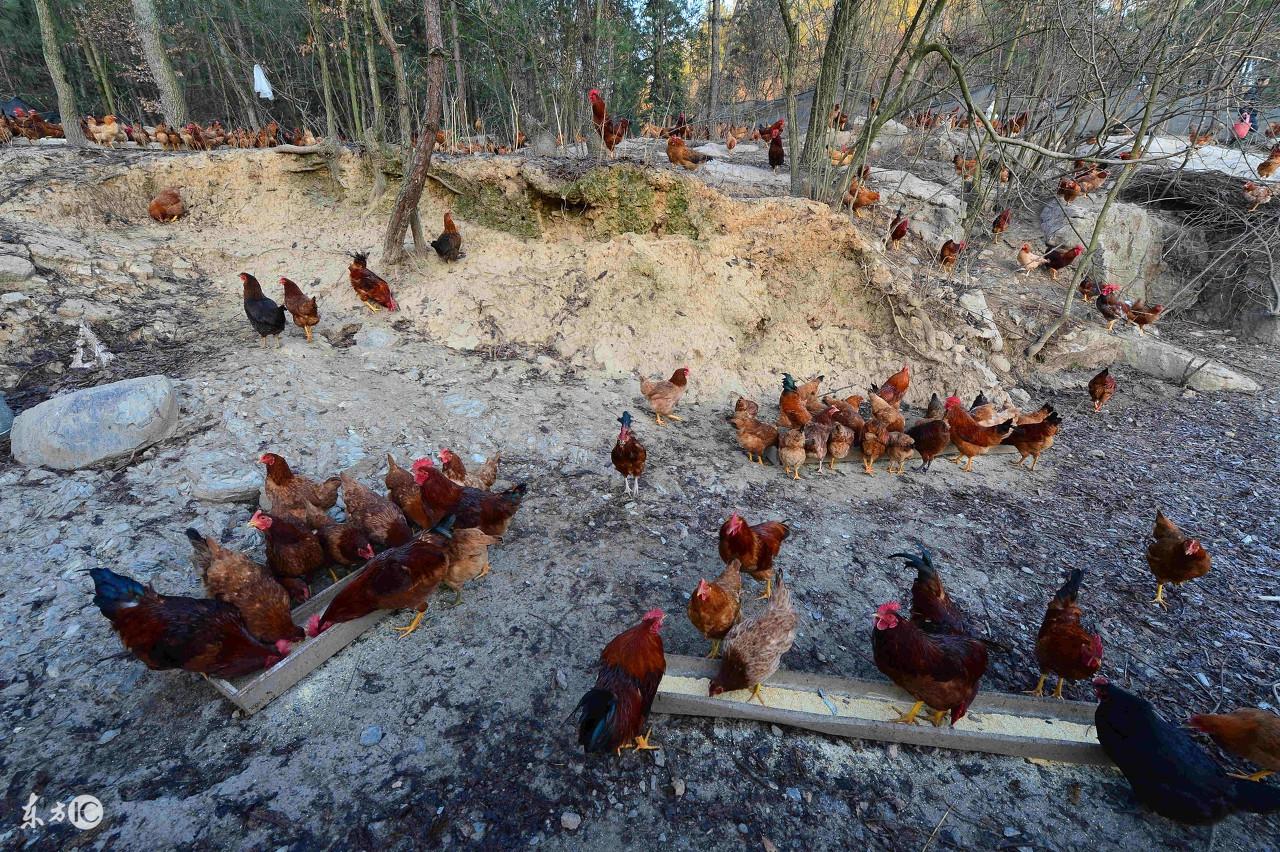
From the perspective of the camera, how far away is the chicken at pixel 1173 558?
4.17m

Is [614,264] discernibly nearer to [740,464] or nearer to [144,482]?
[740,464]

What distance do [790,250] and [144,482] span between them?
27.7 ft

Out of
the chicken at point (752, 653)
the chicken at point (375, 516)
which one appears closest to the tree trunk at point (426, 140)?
the chicken at point (375, 516)

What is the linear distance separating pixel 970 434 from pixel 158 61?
55.9ft

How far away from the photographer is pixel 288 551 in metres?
3.81

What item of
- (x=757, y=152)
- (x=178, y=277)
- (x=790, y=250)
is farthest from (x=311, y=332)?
(x=757, y=152)

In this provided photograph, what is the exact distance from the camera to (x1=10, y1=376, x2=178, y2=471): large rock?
4.61m

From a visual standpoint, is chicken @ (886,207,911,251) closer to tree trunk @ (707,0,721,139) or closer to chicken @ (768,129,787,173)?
chicken @ (768,129,787,173)

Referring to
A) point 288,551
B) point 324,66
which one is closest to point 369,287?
point 324,66

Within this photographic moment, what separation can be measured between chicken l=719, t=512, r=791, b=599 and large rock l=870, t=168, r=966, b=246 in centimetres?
832

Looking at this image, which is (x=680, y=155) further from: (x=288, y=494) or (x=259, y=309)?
(x=288, y=494)

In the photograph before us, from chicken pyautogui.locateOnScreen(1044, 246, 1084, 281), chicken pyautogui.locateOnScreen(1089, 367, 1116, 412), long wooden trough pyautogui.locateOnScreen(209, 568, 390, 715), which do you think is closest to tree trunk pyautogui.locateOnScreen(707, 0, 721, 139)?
chicken pyautogui.locateOnScreen(1044, 246, 1084, 281)

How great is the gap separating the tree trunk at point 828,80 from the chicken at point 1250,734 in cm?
826

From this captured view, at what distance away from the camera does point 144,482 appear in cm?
463
